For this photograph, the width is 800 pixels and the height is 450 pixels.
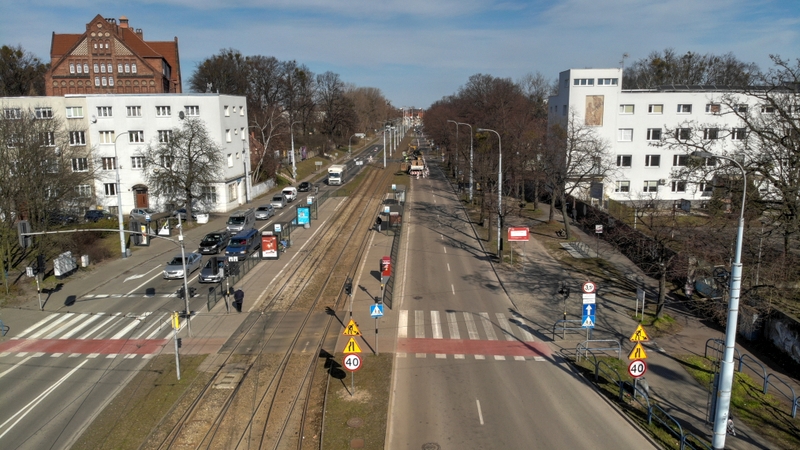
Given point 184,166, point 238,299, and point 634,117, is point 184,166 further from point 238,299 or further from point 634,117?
point 634,117

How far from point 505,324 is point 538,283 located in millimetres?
7382

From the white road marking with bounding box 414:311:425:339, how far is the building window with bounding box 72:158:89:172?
1403 inches

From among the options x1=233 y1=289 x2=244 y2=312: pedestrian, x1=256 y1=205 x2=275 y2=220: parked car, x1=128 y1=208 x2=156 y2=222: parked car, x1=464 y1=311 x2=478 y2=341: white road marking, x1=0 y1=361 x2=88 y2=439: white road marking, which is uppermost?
x1=128 y1=208 x2=156 y2=222: parked car

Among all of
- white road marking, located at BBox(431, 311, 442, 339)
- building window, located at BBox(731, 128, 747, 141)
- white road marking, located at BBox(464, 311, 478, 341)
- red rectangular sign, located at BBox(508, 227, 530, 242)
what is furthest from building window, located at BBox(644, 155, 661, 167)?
white road marking, located at BBox(431, 311, 442, 339)

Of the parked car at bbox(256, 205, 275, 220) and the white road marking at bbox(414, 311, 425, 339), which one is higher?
the parked car at bbox(256, 205, 275, 220)

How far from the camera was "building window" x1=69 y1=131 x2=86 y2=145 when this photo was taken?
55.8m

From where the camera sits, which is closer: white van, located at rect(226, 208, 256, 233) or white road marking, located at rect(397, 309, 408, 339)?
white road marking, located at rect(397, 309, 408, 339)

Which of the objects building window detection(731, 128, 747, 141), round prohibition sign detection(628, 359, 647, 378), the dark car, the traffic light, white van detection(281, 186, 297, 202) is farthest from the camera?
white van detection(281, 186, 297, 202)

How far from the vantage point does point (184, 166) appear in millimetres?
50250

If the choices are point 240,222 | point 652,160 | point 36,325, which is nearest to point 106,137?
point 240,222

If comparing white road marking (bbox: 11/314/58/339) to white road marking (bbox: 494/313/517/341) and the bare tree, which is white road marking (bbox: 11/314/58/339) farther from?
white road marking (bbox: 494/313/517/341)

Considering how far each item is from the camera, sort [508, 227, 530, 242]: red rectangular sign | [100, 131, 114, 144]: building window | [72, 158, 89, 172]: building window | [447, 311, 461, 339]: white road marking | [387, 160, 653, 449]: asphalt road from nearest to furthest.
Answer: [387, 160, 653, 449]: asphalt road, [447, 311, 461, 339]: white road marking, [508, 227, 530, 242]: red rectangular sign, [72, 158, 89, 172]: building window, [100, 131, 114, 144]: building window

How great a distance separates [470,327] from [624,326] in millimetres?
7029

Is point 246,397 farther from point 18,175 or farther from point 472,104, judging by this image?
point 472,104
